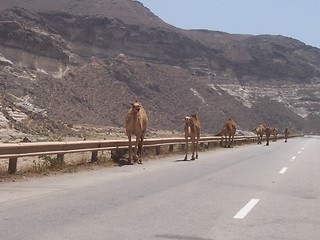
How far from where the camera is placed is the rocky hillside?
82.8 m

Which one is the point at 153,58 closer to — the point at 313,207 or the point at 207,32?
the point at 207,32

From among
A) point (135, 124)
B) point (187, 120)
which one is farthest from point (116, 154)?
point (187, 120)

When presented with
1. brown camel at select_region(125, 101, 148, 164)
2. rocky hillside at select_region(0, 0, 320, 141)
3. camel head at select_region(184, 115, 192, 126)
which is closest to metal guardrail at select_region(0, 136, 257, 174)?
brown camel at select_region(125, 101, 148, 164)

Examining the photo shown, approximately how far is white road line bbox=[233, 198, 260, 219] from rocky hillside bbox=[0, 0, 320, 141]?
3743cm

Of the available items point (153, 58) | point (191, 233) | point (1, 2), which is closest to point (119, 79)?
point (153, 58)

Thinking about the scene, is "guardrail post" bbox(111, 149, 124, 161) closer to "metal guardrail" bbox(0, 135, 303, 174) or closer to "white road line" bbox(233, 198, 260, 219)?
"metal guardrail" bbox(0, 135, 303, 174)

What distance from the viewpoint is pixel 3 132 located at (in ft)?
137

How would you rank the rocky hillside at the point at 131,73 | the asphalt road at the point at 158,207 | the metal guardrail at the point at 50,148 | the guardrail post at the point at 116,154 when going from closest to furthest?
1. the asphalt road at the point at 158,207
2. the metal guardrail at the point at 50,148
3. the guardrail post at the point at 116,154
4. the rocky hillside at the point at 131,73

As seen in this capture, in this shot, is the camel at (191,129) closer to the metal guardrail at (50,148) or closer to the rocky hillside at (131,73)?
the metal guardrail at (50,148)

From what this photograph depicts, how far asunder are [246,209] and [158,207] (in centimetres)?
162

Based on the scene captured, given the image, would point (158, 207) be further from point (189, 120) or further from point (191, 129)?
point (191, 129)

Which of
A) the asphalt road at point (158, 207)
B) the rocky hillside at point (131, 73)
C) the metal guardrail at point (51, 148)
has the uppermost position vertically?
the rocky hillside at point (131, 73)

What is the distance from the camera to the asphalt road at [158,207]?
25.0ft

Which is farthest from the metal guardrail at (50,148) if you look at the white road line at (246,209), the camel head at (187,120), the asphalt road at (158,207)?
the white road line at (246,209)
